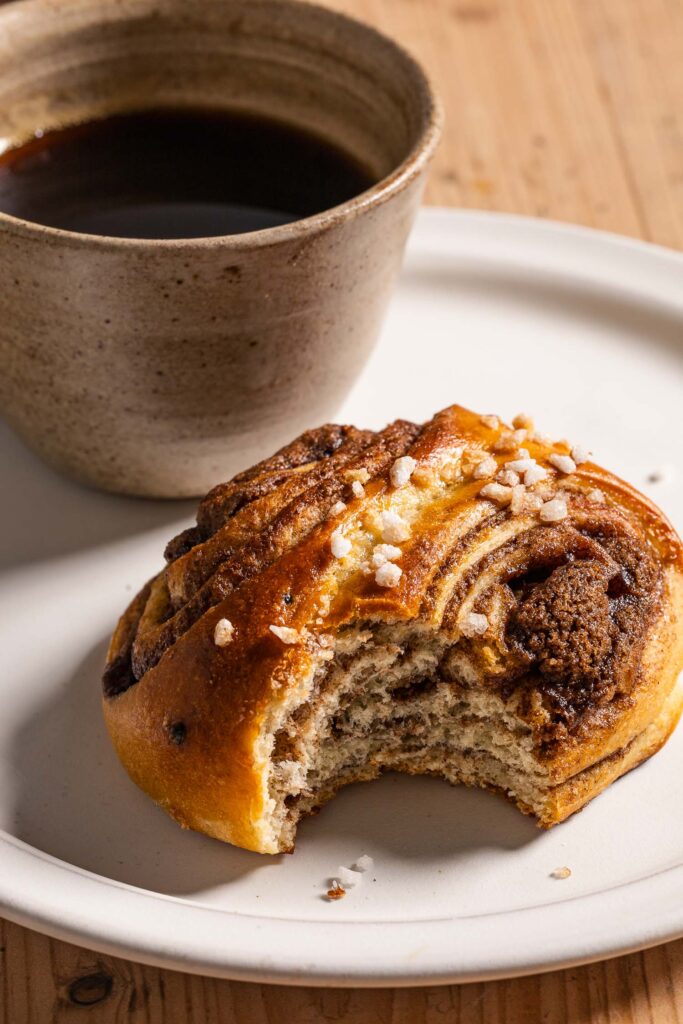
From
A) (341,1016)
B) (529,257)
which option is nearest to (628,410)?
(529,257)

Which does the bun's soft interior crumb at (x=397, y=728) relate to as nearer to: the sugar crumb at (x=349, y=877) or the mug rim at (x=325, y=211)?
the sugar crumb at (x=349, y=877)


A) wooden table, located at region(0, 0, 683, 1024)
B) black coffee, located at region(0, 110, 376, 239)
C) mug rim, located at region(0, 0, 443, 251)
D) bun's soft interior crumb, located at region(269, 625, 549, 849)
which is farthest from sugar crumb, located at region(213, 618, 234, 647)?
black coffee, located at region(0, 110, 376, 239)

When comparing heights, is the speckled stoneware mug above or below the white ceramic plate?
above

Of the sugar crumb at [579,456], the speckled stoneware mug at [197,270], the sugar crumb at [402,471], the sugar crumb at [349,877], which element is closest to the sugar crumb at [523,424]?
the sugar crumb at [579,456]

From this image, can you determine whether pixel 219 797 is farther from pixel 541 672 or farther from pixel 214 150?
pixel 214 150

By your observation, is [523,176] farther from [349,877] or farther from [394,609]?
[349,877]

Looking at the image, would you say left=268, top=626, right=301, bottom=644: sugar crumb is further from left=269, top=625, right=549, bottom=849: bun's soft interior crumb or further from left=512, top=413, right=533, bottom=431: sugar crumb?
left=512, top=413, right=533, bottom=431: sugar crumb

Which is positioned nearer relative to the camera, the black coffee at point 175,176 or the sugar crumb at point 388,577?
the sugar crumb at point 388,577
